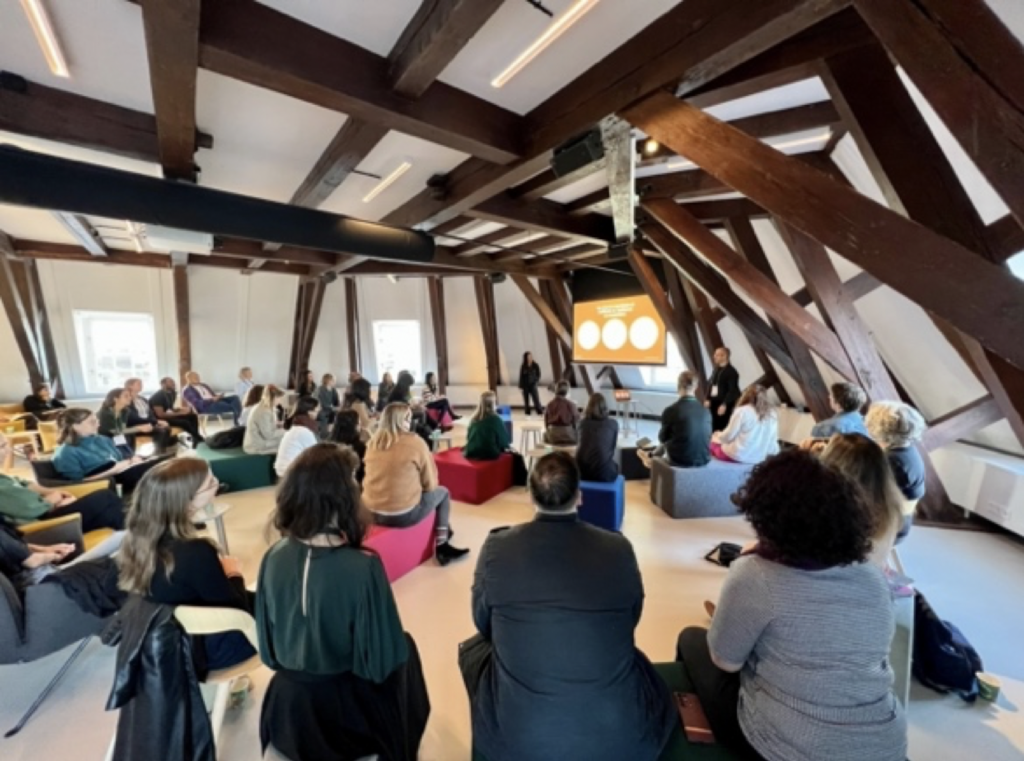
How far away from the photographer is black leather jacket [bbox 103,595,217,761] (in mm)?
1375

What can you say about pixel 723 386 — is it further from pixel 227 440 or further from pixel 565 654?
pixel 227 440

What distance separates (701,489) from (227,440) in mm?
5567

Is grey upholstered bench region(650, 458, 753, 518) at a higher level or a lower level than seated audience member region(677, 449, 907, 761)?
lower

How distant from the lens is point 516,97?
2375 millimetres

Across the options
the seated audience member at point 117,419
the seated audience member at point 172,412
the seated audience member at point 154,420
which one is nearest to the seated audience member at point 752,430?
the seated audience member at point 154,420

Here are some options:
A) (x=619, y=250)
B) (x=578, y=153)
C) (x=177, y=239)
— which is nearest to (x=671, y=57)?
(x=578, y=153)

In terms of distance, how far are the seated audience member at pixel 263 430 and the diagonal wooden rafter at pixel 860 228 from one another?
474 cm

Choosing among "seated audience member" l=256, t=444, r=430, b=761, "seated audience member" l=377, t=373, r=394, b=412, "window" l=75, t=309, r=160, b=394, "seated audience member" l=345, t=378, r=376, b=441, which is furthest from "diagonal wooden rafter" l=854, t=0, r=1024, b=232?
"window" l=75, t=309, r=160, b=394

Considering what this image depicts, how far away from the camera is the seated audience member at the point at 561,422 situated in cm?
495

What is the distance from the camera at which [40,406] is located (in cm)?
684

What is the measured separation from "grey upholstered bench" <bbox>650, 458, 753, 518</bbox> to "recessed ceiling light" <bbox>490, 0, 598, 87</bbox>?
3.58 metres

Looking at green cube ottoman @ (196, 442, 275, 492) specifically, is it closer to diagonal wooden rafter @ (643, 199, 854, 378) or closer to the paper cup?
diagonal wooden rafter @ (643, 199, 854, 378)

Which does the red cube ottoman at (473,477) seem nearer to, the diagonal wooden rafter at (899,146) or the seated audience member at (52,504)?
the seated audience member at (52,504)

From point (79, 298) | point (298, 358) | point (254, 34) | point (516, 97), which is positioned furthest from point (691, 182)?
point (79, 298)
